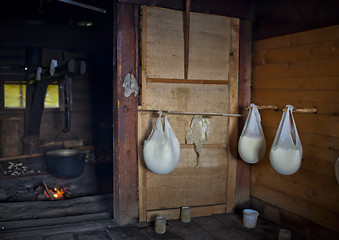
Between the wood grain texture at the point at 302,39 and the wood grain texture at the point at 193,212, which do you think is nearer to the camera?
the wood grain texture at the point at 302,39

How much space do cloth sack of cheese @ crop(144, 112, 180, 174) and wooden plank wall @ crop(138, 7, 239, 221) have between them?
0.33 metres

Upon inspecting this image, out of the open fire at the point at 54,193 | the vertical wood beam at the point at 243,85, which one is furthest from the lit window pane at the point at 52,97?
the vertical wood beam at the point at 243,85

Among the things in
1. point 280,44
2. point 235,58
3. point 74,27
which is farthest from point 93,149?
point 280,44

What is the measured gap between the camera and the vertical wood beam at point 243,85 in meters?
3.86

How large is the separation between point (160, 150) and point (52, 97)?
5032 millimetres

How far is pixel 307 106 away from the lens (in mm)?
3209

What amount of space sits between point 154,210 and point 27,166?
12.8ft

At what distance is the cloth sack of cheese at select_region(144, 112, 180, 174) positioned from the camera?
317 centimetres

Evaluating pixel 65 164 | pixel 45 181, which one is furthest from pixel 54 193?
pixel 45 181

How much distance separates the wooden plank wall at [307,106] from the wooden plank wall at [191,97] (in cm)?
39

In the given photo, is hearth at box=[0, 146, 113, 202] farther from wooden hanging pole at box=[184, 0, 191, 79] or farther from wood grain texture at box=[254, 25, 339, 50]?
wood grain texture at box=[254, 25, 339, 50]

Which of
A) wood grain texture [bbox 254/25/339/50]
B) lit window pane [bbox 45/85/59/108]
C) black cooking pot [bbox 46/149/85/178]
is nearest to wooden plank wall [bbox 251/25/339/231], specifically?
wood grain texture [bbox 254/25/339/50]

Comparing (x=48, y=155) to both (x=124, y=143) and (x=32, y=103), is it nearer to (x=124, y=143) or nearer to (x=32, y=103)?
(x=32, y=103)

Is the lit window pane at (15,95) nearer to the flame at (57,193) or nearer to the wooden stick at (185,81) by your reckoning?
the flame at (57,193)
